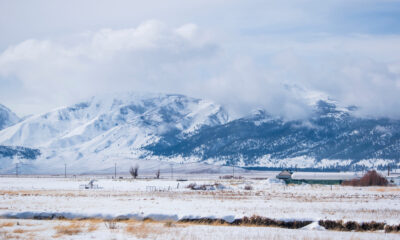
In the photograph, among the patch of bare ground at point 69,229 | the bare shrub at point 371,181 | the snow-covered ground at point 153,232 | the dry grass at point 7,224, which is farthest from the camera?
the bare shrub at point 371,181

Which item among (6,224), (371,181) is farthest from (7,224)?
(371,181)

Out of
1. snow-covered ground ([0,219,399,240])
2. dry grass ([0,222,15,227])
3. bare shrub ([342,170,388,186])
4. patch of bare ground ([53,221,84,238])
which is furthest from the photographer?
bare shrub ([342,170,388,186])

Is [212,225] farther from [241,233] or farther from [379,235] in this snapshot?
[379,235]

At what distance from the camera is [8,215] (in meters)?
40.9

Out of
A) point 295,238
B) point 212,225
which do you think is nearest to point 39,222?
point 212,225

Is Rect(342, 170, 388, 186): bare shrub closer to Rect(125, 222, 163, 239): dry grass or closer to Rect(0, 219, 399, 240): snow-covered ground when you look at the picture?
Rect(0, 219, 399, 240): snow-covered ground

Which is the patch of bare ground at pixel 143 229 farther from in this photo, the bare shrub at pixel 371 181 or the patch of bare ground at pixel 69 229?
the bare shrub at pixel 371 181

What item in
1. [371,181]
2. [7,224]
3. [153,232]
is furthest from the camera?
[371,181]

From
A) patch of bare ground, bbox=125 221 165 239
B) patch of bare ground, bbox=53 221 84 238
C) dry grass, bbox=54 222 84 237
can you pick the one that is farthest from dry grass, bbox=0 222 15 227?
patch of bare ground, bbox=125 221 165 239

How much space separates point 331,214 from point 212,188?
5249 cm

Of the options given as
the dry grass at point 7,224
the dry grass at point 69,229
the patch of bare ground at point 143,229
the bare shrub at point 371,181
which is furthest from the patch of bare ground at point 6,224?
the bare shrub at point 371,181

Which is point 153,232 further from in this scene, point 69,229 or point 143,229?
point 69,229

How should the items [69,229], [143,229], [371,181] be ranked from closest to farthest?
[69,229]
[143,229]
[371,181]

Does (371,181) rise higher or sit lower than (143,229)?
higher
